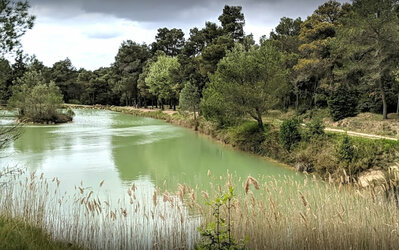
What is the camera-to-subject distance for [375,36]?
24844 millimetres

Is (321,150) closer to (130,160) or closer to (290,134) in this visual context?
(290,134)

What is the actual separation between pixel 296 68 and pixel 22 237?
31.7m

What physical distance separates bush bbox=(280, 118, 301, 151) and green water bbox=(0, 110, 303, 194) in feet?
4.86

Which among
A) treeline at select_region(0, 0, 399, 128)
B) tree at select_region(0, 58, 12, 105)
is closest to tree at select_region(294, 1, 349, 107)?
treeline at select_region(0, 0, 399, 128)

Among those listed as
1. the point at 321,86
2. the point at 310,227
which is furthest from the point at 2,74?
the point at 321,86

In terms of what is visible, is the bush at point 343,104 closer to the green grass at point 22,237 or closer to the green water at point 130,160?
the green water at point 130,160

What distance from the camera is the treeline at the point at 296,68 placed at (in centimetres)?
2388

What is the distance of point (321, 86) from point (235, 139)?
13.7m

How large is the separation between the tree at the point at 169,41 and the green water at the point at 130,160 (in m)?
44.6

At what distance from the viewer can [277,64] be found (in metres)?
24.1

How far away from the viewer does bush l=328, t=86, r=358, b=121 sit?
28500 mm

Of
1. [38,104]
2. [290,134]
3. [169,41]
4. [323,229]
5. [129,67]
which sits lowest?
[323,229]

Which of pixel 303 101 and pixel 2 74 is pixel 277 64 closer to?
pixel 303 101

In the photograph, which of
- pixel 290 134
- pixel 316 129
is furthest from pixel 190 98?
pixel 316 129
